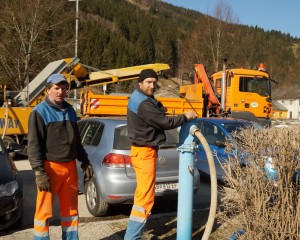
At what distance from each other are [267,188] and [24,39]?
20.5 m

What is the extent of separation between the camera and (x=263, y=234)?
362cm

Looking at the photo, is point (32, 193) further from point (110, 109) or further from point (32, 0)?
point (32, 0)

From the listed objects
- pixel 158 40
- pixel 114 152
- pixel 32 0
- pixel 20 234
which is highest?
pixel 158 40

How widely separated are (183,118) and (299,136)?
113cm

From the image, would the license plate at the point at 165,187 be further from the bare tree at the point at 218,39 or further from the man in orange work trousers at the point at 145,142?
the bare tree at the point at 218,39

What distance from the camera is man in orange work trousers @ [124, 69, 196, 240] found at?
4.11m

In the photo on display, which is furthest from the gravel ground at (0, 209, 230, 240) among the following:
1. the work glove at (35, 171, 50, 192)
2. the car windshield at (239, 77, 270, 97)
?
the car windshield at (239, 77, 270, 97)

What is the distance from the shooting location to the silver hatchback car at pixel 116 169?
18.2 ft

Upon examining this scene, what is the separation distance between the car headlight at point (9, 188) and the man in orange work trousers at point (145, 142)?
5.71 feet

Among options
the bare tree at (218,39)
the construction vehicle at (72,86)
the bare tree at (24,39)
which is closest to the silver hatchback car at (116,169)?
the construction vehicle at (72,86)

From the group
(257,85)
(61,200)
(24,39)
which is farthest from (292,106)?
(61,200)

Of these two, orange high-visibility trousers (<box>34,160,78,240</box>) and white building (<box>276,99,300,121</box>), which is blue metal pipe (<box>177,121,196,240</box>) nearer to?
orange high-visibility trousers (<box>34,160,78,240</box>)

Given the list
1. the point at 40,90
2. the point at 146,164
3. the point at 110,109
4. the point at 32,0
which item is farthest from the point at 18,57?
the point at 146,164

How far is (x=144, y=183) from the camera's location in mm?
4121
